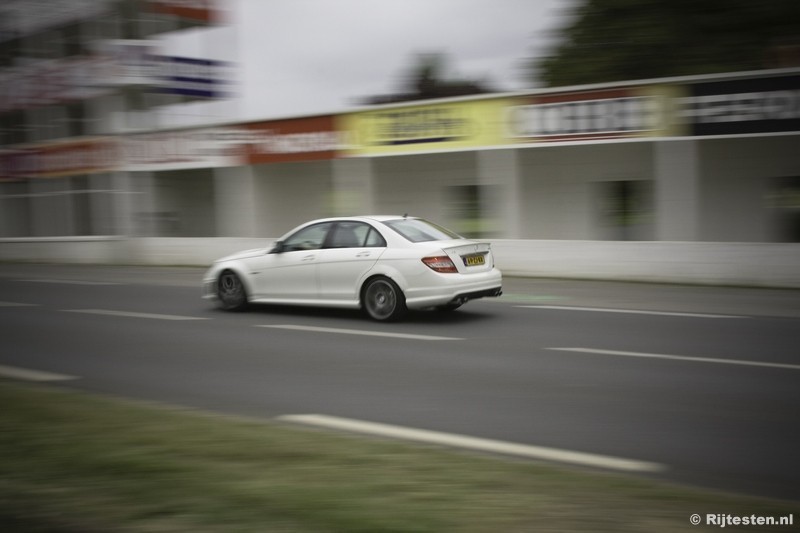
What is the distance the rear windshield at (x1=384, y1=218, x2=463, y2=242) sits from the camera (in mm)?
10383

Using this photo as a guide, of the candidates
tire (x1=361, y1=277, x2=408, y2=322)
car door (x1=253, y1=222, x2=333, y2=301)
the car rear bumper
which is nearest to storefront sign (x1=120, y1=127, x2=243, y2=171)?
car door (x1=253, y1=222, x2=333, y2=301)

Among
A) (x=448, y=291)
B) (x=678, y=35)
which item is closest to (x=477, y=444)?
(x=448, y=291)

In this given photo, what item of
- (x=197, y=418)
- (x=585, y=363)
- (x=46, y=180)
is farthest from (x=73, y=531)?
(x=46, y=180)

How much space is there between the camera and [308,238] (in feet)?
36.9

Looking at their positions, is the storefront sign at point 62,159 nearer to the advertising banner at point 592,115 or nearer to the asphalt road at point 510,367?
the advertising banner at point 592,115

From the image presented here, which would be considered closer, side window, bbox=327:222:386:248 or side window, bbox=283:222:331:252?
side window, bbox=327:222:386:248

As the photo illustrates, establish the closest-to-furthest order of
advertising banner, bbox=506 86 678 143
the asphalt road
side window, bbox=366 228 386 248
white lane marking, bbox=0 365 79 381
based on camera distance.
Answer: the asphalt road → white lane marking, bbox=0 365 79 381 → side window, bbox=366 228 386 248 → advertising banner, bbox=506 86 678 143

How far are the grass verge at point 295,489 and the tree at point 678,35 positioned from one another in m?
20.2

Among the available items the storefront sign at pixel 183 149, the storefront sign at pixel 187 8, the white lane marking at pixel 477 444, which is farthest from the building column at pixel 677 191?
the storefront sign at pixel 187 8

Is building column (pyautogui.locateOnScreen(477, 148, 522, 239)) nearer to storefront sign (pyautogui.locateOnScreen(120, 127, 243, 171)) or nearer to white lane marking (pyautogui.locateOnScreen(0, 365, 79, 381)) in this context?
storefront sign (pyautogui.locateOnScreen(120, 127, 243, 171))

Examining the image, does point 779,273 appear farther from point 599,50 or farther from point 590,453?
point 599,50

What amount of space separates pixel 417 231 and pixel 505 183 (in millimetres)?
9434

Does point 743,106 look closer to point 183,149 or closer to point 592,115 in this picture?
point 592,115

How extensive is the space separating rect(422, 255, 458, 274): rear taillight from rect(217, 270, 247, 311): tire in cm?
338
